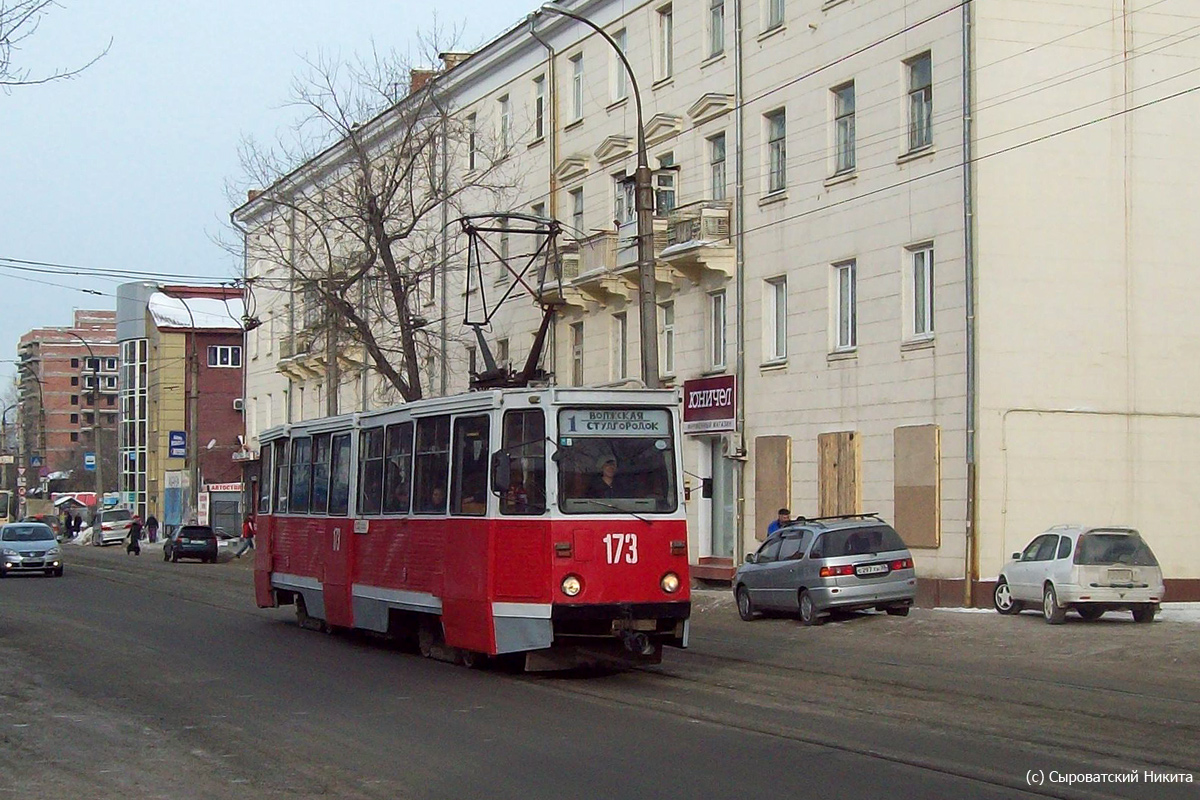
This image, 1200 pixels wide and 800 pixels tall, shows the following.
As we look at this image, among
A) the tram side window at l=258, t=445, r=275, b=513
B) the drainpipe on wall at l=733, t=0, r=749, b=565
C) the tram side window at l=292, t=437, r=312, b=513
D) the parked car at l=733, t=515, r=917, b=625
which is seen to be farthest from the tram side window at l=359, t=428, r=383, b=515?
the drainpipe on wall at l=733, t=0, r=749, b=565

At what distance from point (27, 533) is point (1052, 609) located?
30.0 meters

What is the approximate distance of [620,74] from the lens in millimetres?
40812

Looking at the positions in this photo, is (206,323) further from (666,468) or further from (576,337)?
(666,468)

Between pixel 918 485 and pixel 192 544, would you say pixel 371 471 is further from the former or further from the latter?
pixel 192 544

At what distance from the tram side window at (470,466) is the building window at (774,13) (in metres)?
20.0

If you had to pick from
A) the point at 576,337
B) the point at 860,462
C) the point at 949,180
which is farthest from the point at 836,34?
the point at 576,337

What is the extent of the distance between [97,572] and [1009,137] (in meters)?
29.4

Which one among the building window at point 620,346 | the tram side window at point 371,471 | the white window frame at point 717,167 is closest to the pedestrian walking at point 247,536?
the building window at point 620,346

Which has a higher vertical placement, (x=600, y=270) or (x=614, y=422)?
(x=600, y=270)

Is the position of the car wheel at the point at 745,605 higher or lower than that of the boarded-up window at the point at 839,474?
lower

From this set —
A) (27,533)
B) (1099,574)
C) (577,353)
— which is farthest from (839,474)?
(27,533)

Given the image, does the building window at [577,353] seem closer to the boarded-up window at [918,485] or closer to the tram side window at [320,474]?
the boarded-up window at [918,485]

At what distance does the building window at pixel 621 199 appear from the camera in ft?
129

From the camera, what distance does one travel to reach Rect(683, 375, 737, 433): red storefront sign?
35.6m
